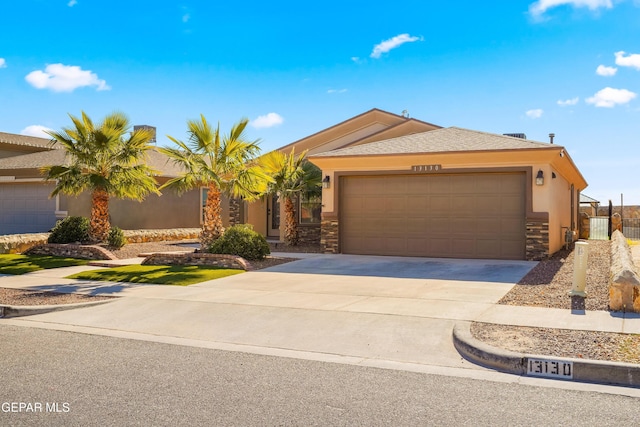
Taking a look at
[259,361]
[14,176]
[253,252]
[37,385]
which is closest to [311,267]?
[253,252]

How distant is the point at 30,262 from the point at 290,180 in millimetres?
8796

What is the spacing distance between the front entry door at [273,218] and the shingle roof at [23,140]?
13.0m

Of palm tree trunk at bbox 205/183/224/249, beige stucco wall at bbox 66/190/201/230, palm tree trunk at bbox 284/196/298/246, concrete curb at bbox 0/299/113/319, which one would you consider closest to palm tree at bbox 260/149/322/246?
palm tree trunk at bbox 284/196/298/246

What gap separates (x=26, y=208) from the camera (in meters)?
23.8

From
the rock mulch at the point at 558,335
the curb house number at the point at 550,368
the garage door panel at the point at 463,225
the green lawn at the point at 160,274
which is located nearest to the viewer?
the curb house number at the point at 550,368

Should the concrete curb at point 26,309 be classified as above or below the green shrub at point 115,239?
below

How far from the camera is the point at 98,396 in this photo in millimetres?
5023

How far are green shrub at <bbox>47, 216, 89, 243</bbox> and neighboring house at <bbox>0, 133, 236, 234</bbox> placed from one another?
4.08 m

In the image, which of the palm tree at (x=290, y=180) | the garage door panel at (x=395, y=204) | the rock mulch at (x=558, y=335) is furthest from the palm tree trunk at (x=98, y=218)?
the rock mulch at (x=558, y=335)

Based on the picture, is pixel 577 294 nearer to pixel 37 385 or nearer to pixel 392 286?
pixel 392 286

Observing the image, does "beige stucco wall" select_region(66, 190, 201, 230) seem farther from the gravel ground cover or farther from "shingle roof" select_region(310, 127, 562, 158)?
"shingle roof" select_region(310, 127, 562, 158)

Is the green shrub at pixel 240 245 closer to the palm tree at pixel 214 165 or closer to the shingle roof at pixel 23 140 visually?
the palm tree at pixel 214 165

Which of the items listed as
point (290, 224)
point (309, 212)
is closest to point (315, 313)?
point (290, 224)

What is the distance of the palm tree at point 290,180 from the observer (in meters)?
20.0
